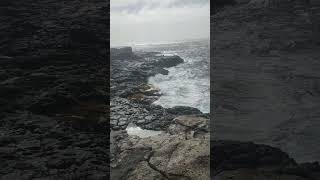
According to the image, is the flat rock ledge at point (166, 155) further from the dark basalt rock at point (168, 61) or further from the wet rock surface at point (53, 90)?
the dark basalt rock at point (168, 61)

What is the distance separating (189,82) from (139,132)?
1.18 meters

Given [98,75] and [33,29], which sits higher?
[33,29]

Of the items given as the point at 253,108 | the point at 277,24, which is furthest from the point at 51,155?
the point at 277,24

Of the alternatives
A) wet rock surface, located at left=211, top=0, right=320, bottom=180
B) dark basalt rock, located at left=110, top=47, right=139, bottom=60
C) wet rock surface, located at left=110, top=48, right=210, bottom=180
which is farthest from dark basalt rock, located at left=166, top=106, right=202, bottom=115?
dark basalt rock, located at left=110, top=47, right=139, bottom=60

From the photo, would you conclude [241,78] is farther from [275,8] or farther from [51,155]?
[51,155]

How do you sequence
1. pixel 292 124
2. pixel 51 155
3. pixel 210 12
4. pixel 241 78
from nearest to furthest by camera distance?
1. pixel 51 155
2. pixel 292 124
3. pixel 241 78
4. pixel 210 12

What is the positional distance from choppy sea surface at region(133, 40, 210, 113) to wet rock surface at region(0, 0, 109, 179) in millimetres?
1016

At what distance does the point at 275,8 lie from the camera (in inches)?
188

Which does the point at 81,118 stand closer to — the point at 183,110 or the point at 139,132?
the point at 139,132

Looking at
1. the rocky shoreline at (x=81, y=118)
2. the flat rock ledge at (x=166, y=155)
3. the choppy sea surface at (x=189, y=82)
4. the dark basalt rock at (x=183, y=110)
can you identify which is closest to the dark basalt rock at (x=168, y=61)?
the choppy sea surface at (x=189, y=82)

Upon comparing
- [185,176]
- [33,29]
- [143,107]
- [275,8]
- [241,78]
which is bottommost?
[185,176]

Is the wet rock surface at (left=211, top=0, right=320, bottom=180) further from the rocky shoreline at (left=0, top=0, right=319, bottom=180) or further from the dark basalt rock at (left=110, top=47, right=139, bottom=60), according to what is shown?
the dark basalt rock at (left=110, top=47, right=139, bottom=60)

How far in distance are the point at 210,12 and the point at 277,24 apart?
912mm

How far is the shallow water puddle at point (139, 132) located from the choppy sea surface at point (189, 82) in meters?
0.50
